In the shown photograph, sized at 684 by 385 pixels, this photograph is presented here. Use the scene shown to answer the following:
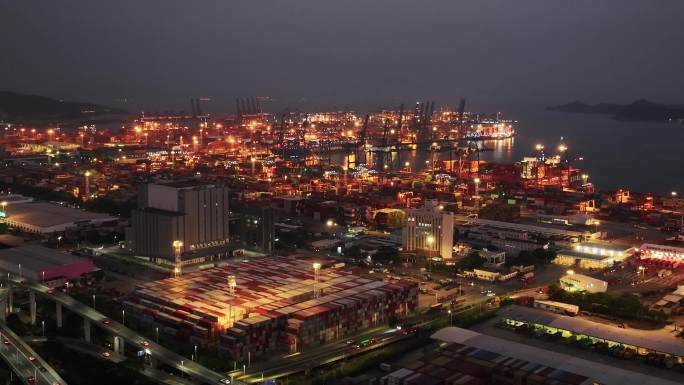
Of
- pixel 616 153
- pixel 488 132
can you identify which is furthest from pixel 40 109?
pixel 616 153

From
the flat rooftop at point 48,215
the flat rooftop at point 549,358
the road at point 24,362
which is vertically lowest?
the road at point 24,362

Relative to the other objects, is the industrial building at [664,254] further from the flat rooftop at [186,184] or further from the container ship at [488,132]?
the container ship at [488,132]

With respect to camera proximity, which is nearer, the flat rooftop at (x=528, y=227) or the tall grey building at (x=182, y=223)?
the tall grey building at (x=182, y=223)

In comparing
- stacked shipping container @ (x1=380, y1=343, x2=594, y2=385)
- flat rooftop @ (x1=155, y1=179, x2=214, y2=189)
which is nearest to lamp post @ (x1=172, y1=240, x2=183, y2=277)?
flat rooftop @ (x1=155, y1=179, x2=214, y2=189)

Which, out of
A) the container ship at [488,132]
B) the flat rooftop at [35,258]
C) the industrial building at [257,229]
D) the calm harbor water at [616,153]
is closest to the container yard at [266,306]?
the flat rooftop at [35,258]

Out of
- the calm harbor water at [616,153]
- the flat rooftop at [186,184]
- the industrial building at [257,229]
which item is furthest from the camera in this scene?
the calm harbor water at [616,153]

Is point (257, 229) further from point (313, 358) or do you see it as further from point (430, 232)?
point (313, 358)

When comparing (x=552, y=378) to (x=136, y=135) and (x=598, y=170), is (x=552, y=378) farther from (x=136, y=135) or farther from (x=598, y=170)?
(x=136, y=135)

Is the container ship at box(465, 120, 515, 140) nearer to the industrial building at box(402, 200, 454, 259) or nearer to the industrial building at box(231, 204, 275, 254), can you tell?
the industrial building at box(402, 200, 454, 259)

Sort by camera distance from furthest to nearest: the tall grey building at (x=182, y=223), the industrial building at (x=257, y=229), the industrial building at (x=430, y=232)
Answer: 1. the industrial building at (x=257, y=229)
2. the industrial building at (x=430, y=232)
3. the tall grey building at (x=182, y=223)
